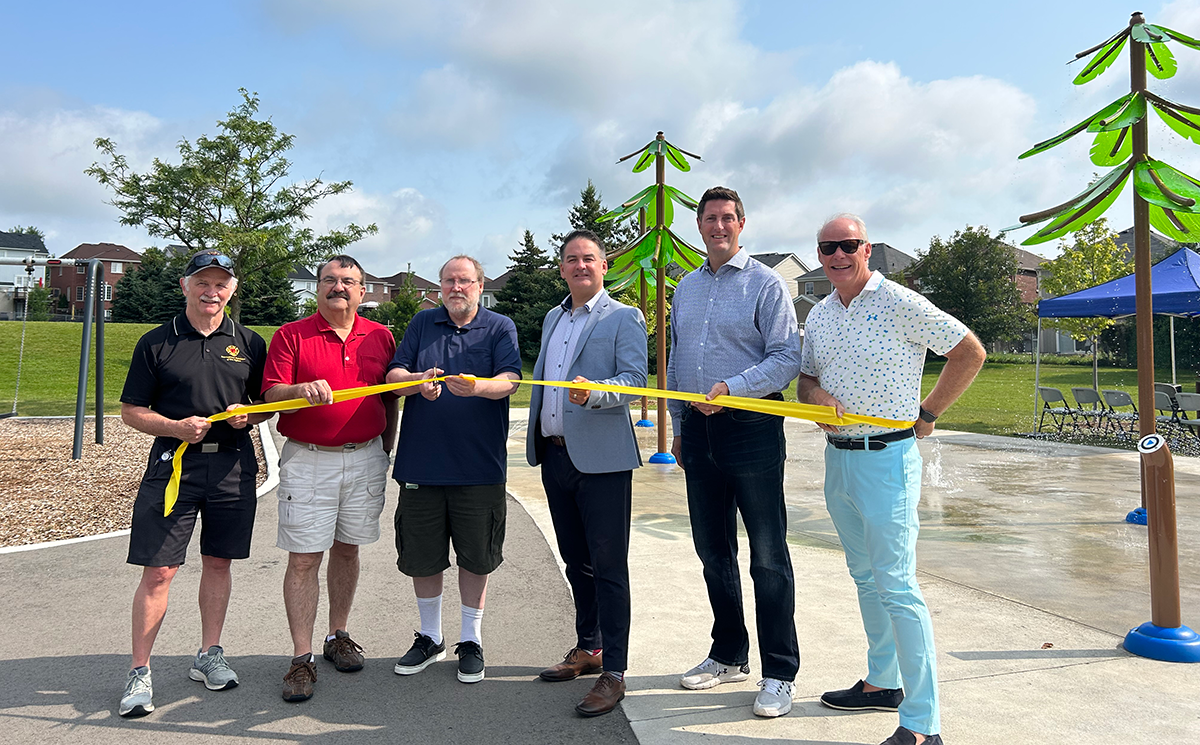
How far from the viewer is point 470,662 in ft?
12.6

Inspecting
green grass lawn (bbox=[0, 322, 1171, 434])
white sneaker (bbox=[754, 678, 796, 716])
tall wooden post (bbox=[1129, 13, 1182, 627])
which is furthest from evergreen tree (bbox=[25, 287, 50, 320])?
tall wooden post (bbox=[1129, 13, 1182, 627])

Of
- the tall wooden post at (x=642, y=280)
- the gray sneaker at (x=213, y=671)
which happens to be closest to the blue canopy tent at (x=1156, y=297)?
the tall wooden post at (x=642, y=280)

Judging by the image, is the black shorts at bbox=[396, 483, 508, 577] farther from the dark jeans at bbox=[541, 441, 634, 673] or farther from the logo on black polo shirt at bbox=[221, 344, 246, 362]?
the logo on black polo shirt at bbox=[221, 344, 246, 362]

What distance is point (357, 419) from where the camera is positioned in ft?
12.8

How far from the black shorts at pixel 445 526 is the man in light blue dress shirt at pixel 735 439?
3.40ft

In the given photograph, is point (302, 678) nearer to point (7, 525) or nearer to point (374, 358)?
point (374, 358)

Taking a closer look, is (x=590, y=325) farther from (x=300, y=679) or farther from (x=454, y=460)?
(x=300, y=679)

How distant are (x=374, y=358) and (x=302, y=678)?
1.57 meters

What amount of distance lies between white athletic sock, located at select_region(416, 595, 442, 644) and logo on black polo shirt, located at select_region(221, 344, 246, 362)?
1537 millimetres

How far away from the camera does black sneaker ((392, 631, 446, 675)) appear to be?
3902 millimetres

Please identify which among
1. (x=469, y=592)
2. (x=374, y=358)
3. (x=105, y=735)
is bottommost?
(x=105, y=735)

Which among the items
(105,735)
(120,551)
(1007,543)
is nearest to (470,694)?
(105,735)

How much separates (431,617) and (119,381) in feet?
94.8

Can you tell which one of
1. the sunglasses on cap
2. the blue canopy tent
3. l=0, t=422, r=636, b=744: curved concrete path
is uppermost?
the blue canopy tent
